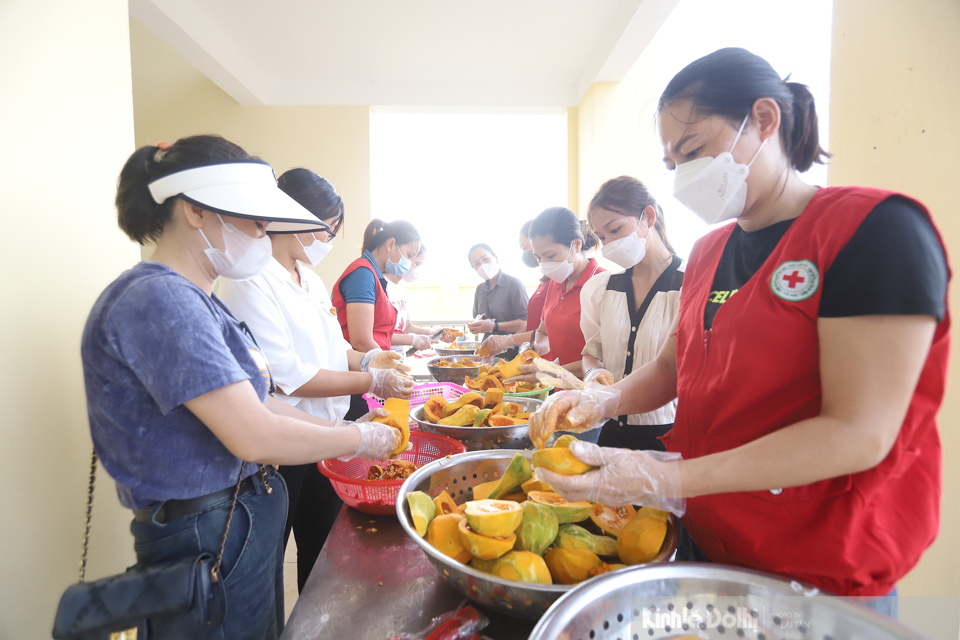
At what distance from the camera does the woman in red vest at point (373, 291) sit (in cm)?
313

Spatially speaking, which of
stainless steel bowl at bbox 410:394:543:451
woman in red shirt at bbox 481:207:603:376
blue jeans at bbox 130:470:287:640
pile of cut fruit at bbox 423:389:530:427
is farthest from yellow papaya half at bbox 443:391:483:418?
woman in red shirt at bbox 481:207:603:376

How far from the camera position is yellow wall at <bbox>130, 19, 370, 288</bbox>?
6711mm

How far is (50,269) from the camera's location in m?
1.52

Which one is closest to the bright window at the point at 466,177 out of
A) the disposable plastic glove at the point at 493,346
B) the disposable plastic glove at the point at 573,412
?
the disposable plastic glove at the point at 493,346

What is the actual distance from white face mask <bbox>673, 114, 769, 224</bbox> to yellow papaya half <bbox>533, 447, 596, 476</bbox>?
2.42ft

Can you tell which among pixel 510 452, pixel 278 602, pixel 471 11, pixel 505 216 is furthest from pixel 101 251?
pixel 505 216

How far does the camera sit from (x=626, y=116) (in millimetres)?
6406

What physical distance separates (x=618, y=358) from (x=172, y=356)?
6.70ft

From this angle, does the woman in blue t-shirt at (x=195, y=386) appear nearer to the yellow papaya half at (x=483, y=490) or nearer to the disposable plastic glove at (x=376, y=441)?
the disposable plastic glove at (x=376, y=441)

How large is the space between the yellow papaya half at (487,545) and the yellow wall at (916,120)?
2112 mm

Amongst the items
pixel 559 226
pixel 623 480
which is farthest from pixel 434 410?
pixel 559 226

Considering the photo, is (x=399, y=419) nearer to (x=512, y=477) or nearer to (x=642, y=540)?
(x=512, y=477)

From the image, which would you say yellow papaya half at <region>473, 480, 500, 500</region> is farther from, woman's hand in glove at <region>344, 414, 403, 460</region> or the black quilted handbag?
the black quilted handbag

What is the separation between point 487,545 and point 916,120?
241 cm
